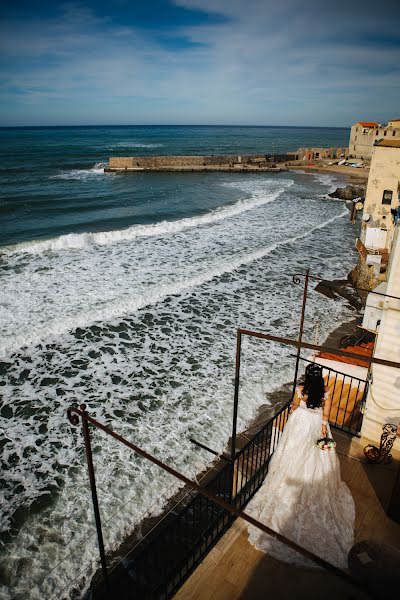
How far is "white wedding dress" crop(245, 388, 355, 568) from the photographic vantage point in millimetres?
4781

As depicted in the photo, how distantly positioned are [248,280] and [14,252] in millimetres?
13944

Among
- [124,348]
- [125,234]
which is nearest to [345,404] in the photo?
[124,348]

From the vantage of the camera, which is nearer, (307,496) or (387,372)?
(307,496)

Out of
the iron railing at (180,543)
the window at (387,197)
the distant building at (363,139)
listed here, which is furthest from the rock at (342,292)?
the distant building at (363,139)

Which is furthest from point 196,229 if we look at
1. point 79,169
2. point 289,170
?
point 289,170

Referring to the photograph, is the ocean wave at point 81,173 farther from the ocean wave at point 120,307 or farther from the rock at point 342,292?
the rock at point 342,292

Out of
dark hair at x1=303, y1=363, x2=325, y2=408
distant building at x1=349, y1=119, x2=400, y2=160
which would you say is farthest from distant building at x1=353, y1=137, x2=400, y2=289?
distant building at x1=349, y1=119, x2=400, y2=160

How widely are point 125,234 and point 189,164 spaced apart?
4510 centimetres

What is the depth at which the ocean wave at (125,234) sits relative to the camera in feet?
75.1

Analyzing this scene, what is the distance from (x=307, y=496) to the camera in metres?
5.11

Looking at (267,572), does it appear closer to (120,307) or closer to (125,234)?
(120,307)

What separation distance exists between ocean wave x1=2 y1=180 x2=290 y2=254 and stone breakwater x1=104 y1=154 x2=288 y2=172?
3039 centimetres

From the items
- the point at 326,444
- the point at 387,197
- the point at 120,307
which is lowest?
the point at 120,307

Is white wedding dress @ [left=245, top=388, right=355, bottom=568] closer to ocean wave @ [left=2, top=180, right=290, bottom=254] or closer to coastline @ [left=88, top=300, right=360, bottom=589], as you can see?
coastline @ [left=88, top=300, right=360, bottom=589]
